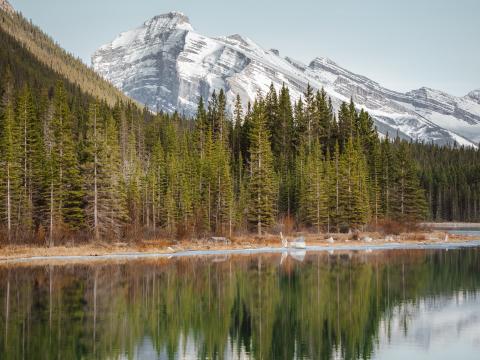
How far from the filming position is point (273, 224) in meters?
90.9

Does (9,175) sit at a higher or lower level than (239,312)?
higher

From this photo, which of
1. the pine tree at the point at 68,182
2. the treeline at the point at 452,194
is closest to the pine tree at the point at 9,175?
the pine tree at the point at 68,182

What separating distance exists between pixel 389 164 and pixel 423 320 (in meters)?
91.0

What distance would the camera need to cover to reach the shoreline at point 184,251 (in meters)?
56.3

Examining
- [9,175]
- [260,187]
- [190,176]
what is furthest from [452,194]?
[9,175]

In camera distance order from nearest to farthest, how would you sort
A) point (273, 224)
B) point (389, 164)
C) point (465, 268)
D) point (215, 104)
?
point (465, 268)
point (273, 224)
point (389, 164)
point (215, 104)

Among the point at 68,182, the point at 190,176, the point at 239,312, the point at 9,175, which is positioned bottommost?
the point at 239,312

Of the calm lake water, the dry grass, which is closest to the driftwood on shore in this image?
the dry grass

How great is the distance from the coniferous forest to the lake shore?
4480 mm

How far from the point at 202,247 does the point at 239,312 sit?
3931 centimetres

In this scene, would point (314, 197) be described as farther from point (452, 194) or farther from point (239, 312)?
point (452, 194)

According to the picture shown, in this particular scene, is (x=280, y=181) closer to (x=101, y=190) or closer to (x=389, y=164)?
(x=389, y=164)

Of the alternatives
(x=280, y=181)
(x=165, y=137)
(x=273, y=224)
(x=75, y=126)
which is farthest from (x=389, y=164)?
(x=75, y=126)

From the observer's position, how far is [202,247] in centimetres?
6900
